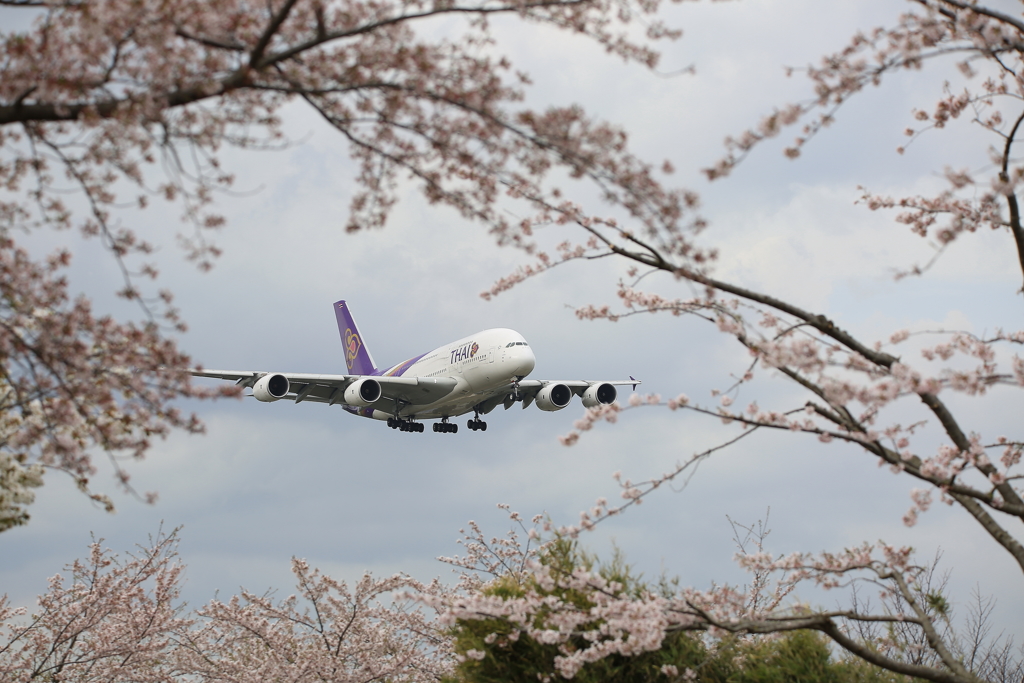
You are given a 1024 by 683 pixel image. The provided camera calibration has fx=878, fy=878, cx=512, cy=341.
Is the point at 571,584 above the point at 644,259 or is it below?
below

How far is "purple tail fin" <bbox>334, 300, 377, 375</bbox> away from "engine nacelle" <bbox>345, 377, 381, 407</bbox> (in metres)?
13.6

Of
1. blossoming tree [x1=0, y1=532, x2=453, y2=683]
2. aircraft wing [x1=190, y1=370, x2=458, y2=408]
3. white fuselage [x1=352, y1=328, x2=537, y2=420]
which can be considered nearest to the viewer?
blossoming tree [x1=0, y1=532, x2=453, y2=683]

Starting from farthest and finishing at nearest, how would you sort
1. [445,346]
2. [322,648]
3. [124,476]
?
[445,346] < [322,648] < [124,476]

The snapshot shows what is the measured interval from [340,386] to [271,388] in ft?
15.1

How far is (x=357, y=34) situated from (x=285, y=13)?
1.49ft

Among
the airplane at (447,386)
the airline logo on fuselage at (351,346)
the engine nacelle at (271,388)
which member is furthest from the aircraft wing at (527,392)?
the airline logo on fuselage at (351,346)

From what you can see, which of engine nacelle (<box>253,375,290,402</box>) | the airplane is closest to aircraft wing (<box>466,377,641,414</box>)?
the airplane

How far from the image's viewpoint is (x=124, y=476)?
19.5 ft

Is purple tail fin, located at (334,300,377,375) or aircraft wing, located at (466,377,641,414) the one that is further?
purple tail fin, located at (334,300,377,375)

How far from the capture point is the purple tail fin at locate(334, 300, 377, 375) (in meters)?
42.8

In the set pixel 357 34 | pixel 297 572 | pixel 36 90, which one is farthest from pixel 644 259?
pixel 297 572

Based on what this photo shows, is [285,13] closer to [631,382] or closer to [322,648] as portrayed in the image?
[322,648]

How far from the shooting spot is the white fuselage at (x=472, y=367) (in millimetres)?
27062

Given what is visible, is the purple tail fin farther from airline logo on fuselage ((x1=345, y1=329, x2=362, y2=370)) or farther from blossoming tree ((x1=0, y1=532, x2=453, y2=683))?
blossoming tree ((x1=0, y1=532, x2=453, y2=683))
